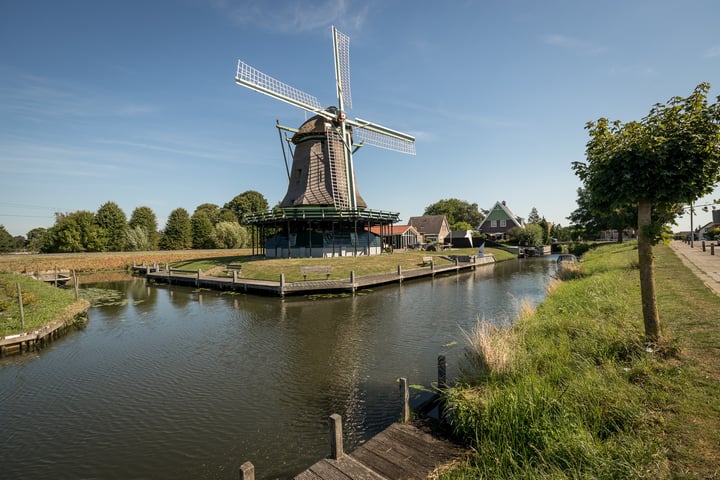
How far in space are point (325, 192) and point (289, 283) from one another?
12697mm

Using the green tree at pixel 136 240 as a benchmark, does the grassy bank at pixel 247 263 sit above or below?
below

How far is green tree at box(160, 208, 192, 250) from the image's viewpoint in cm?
5984

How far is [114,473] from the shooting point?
5375 millimetres

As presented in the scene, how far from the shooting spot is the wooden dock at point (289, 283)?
19.9m

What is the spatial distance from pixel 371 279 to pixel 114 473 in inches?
687

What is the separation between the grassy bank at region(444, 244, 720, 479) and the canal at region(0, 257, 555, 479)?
213 cm

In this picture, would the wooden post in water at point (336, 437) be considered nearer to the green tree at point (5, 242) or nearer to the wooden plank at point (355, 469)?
the wooden plank at point (355, 469)

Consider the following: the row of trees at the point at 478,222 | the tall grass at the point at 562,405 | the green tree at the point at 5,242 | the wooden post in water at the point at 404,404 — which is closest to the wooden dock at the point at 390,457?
the wooden post in water at the point at 404,404

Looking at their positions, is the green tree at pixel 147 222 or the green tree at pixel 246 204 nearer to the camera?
the green tree at pixel 147 222

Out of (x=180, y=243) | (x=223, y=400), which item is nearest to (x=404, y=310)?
(x=223, y=400)

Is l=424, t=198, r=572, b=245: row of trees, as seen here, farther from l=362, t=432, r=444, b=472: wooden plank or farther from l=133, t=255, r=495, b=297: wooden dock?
l=362, t=432, r=444, b=472: wooden plank

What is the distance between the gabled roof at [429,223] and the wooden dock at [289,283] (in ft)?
108

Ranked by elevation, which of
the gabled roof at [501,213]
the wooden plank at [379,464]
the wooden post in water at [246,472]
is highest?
the gabled roof at [501,213]

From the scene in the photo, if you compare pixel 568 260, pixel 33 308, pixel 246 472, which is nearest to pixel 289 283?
pixel 33 308
